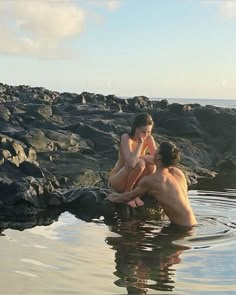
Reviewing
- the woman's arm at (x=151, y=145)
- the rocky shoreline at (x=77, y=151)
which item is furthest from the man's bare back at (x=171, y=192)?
the rocky shoreline at (x=77, y=151)

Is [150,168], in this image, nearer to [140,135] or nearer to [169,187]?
[140,135]

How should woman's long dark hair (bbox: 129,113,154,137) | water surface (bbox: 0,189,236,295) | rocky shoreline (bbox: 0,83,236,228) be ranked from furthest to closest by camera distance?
rocky shoreline (bbox: 0,83,236,228)
woman's long dark hair (bbox: 129,113,154,137)
water surface (bbox: 0,189,236,295)

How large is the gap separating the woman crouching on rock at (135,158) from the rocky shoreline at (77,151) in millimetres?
880

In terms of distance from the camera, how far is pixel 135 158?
9344mm

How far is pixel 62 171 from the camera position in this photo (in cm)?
1380

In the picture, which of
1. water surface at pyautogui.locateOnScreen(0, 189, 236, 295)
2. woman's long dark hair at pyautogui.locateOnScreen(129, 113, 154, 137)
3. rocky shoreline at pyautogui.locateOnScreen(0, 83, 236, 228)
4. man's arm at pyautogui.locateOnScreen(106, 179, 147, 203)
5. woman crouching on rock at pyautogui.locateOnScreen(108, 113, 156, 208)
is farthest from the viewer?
rocky shoreline at pyautogui.locateOnScreen(0, 83, 236, 228)

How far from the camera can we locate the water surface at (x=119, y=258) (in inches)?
239

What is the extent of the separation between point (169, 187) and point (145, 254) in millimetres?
1562

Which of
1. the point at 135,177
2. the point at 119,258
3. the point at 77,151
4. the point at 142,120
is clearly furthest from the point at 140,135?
the point at 77,151

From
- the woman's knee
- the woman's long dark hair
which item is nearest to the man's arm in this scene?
the woman's knee

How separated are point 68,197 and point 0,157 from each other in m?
3.01

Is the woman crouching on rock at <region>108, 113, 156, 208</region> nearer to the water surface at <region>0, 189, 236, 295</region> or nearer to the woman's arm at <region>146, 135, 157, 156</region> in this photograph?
the woman's arm at <region>146, 135, 157, 156</region>

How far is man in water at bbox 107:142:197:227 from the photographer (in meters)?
8.66

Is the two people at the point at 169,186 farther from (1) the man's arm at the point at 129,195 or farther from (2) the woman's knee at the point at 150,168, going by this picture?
(2) the woman's knee at the point at 150,168
